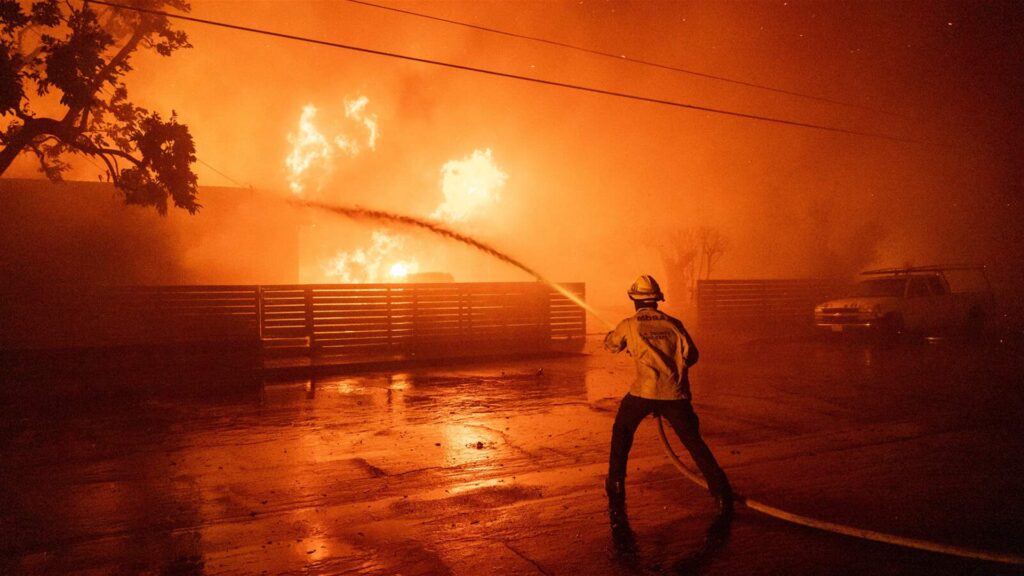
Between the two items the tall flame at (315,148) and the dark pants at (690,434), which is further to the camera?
the tall flame at (315,148)

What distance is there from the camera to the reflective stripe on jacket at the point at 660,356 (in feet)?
16.5

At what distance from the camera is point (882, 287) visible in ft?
59.6

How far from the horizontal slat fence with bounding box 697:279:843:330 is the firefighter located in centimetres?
1855

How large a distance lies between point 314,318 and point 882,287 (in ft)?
48.6

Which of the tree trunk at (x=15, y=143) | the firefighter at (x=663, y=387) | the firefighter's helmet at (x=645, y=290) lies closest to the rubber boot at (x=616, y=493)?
the firefighter at (x=663, y=387)

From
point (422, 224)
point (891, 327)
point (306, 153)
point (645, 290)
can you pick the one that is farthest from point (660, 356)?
point (306, 153)

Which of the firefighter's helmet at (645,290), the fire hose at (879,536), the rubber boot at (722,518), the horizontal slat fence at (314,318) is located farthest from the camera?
the horizontal slat fence at (314,318)

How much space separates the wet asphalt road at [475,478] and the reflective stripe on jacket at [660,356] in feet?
3.18

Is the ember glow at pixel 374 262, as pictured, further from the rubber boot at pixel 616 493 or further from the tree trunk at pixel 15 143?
the rubber boot at pixel 616 493

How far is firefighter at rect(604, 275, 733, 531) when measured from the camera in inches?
198

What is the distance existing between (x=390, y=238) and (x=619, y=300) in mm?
13098

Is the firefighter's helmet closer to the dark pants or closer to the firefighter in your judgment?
the firefighter

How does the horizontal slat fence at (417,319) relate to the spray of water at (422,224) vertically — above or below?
below

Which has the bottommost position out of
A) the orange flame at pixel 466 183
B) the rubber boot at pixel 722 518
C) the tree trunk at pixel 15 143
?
the rubber boot at pixel 722 518
